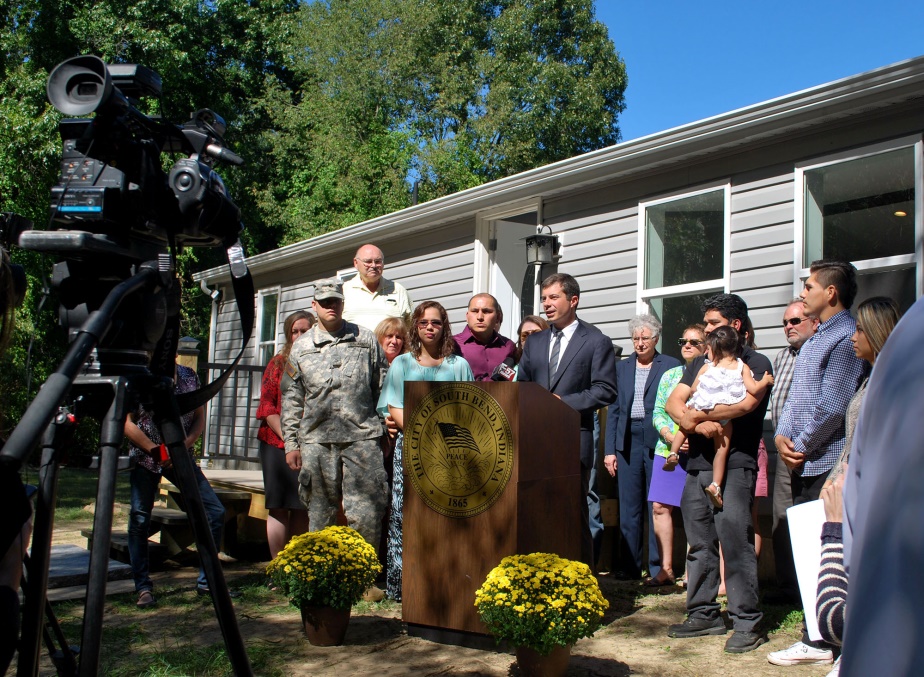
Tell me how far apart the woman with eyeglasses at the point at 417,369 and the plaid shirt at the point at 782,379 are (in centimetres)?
189

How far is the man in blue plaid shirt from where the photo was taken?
4090mm

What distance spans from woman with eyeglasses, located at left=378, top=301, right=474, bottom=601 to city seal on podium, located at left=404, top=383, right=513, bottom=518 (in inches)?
28.9

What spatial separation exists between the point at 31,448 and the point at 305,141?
1010 inches

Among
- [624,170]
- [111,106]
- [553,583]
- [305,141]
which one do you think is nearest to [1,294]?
[111,106]

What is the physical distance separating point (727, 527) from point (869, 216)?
290 centimetres

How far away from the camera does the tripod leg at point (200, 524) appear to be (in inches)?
71.2

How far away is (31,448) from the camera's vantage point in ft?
4.18

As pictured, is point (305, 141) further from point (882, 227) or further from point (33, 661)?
point (33, 661)

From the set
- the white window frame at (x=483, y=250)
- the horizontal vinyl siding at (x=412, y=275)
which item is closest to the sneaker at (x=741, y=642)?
the horizontal vinyl siding at (x=412, y=275)

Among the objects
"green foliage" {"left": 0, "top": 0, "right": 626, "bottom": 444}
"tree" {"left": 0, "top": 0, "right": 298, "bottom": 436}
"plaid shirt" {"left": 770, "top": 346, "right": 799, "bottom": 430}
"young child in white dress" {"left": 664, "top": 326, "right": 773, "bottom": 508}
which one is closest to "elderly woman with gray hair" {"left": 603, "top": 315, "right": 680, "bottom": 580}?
"plaid shirt" {"left": 770, "top": 346, "right": 799, "bottom": 430}

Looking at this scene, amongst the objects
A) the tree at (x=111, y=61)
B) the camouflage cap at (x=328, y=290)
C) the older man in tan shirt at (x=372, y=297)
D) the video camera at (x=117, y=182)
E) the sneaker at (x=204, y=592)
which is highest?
the tree at (x=111, y=61)

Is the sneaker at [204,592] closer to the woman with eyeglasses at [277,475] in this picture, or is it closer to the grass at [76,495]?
the woman with eyeglasses at [277,475]

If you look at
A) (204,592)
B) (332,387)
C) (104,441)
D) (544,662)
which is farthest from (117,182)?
(204,592)

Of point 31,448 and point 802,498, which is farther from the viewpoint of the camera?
point 802,498
